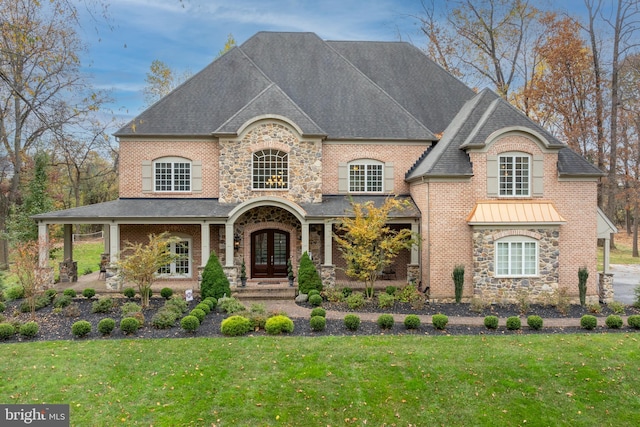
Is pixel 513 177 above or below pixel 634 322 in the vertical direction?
above

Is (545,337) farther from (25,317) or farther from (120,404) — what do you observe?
(25,317)

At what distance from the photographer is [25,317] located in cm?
1301

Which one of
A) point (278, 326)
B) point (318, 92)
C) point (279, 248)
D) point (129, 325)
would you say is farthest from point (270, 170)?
point (129, 325)

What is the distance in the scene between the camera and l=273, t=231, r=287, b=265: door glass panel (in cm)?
1881

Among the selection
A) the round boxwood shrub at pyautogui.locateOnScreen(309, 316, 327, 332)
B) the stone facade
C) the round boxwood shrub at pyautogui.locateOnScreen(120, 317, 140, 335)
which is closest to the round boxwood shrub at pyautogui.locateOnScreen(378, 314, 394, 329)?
the round boxwood shrub at pyautogui.locateOnScreen(309, 316, 327, 332)

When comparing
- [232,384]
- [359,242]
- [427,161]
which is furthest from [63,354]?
[427,161]

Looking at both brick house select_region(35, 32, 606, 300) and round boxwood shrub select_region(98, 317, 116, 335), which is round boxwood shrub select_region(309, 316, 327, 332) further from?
round boxwood shrub select_region(98, 317, 116, 335)

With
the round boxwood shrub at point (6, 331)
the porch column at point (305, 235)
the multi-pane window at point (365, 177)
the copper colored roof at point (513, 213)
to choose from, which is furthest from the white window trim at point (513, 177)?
the round boxwood shrub at point (6, 331)

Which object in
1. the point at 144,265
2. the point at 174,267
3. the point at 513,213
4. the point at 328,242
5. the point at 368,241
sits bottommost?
the point at 174,267

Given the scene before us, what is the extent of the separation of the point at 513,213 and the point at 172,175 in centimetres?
1399

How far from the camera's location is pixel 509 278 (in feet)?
50.2

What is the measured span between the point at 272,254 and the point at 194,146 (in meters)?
5.85

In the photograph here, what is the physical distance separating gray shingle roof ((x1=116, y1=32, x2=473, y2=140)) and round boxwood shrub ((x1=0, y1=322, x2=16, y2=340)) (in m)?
9.22

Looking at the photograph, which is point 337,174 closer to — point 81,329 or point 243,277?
point 243,277
